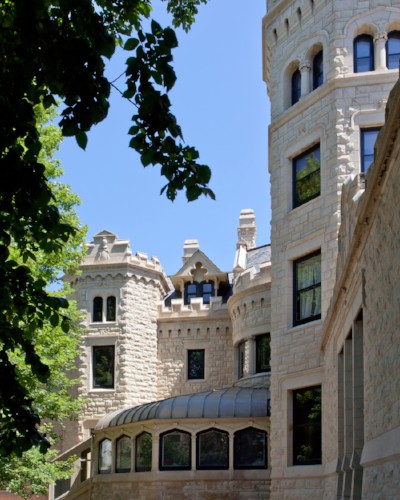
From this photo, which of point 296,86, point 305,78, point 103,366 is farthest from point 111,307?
point 305,78

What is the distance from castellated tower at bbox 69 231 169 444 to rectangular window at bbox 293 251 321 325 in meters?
15.3

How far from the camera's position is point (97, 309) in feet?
119

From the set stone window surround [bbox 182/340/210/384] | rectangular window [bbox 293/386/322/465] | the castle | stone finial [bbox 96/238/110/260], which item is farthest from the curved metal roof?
stone finial [bbox 96/238/110/260]

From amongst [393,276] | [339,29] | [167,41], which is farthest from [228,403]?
[167,41]

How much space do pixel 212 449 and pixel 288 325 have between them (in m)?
8.15

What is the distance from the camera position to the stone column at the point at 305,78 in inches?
851

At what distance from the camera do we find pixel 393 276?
8.99 meters

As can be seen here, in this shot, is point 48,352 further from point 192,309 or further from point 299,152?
point 192,309

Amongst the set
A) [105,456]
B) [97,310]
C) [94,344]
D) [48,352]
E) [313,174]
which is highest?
[313,174]

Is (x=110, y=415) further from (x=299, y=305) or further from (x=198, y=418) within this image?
(x=299, y=305)

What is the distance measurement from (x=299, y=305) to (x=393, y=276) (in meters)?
12.0

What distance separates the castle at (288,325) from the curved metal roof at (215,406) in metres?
0.06

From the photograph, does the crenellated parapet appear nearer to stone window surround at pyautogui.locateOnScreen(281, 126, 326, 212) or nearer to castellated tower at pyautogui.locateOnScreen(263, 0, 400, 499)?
castellated tower at pyautogui.locateOnScreen(263, 0, 400, 499)

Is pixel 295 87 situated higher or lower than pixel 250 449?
higher
